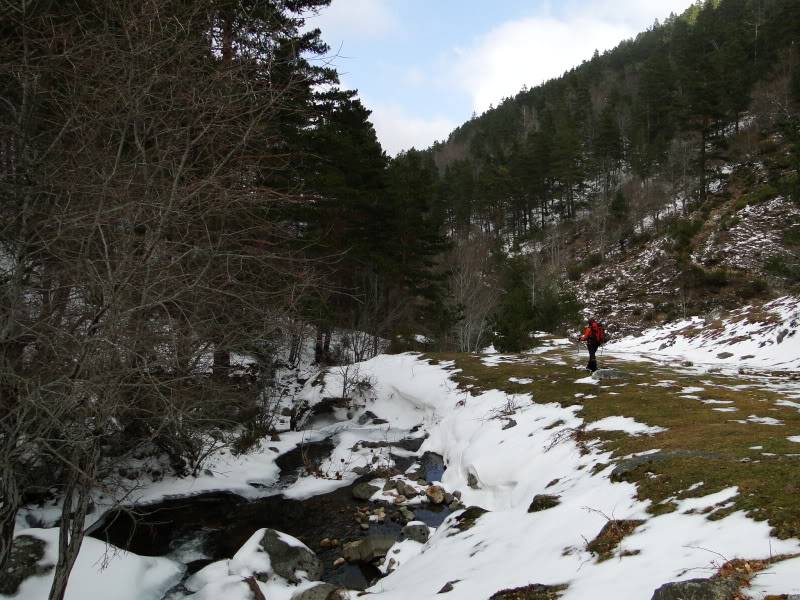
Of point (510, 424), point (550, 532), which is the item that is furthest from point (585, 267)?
point (550, 532)

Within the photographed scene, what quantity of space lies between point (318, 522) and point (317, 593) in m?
3.16

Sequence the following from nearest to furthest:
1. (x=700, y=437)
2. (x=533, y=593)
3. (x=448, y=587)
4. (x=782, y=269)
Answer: (x=533, y=593) < (x=448, y=587) < (x=700, y=437) < (x=782, y=269)

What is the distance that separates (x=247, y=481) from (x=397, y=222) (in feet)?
44.1

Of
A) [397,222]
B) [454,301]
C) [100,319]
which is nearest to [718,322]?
[454,301]

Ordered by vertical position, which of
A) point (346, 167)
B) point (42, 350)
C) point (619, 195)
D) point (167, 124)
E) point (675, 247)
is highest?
point (619, 195)

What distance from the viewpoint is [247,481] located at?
10.4 metres

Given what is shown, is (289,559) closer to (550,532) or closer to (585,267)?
(550,532)

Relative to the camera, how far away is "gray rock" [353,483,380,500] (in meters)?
9.60

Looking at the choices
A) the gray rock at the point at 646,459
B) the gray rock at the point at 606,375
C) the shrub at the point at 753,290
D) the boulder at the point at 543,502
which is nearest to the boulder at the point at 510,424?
the gray rock at the point at 606,375

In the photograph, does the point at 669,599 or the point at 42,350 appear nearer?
the point at 669,599

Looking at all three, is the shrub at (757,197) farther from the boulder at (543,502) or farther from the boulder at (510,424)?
the boulder at (543,502)

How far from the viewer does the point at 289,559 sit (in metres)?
6.54

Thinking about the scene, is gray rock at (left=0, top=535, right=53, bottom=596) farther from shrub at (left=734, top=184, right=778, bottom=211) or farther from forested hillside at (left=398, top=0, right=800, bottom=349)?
shrub at (left=734, top=184, right=778, bottom=211)

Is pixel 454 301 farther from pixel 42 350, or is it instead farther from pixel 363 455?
pixel 42 350
